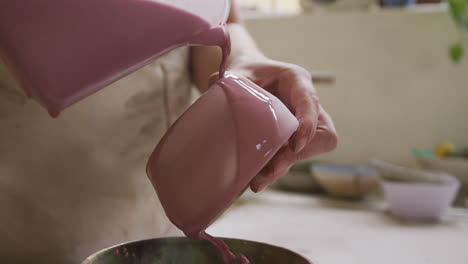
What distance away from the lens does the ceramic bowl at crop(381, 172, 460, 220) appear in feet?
3.37

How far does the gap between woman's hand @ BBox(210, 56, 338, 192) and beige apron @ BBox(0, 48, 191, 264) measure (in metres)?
0.16

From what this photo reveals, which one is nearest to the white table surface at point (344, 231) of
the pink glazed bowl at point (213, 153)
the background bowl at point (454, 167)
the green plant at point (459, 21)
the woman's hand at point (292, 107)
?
the background bowl at point (454, 167)

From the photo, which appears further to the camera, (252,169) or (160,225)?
(160,225)

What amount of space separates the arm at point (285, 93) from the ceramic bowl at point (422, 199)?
1.89 ft

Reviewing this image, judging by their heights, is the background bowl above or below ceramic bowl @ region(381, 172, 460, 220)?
below

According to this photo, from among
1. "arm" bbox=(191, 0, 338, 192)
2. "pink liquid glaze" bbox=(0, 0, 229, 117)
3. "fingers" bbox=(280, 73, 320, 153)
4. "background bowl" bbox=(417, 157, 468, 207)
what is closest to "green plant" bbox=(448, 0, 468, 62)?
"background bowl" bbox=(417, 157, 468, 207)

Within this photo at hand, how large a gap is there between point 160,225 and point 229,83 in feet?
1.18

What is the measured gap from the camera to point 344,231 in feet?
2.98

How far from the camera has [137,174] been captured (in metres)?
0.60

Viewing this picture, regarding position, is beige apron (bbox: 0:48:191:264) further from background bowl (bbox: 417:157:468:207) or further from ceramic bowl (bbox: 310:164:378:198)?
background bowl (bbox: 417:157:468:207)

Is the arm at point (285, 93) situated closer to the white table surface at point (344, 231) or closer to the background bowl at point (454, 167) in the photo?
the white table surface at point (344, 231)

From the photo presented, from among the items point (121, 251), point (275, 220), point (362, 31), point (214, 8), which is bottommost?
point (275, 220)

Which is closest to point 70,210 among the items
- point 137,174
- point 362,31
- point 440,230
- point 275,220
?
point 137,174

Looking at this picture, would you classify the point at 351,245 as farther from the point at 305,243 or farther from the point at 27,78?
the point at 27,78
